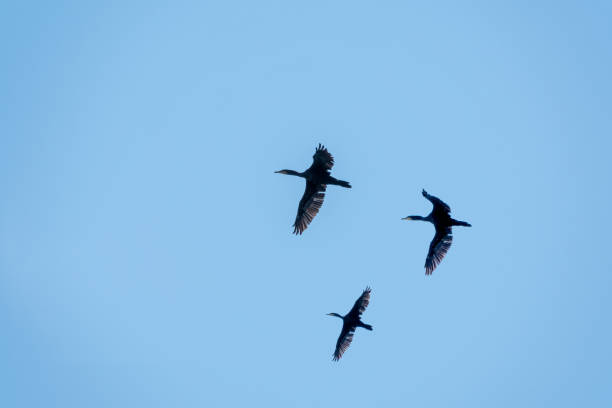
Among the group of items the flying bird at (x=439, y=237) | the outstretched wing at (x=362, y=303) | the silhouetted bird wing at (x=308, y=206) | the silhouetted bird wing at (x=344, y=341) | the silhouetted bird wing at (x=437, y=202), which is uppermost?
the silhouetted bird wing at (x=308, y=206)

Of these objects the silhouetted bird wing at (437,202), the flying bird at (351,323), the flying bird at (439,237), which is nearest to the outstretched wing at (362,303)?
the flying bird at (351,323)

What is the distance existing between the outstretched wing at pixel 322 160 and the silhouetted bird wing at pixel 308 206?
142 cm

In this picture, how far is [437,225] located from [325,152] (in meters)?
5.77

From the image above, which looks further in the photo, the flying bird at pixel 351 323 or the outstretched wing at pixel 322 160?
the flying bird at pixel 351 323

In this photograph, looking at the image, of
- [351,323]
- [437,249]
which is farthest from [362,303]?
[437,249]

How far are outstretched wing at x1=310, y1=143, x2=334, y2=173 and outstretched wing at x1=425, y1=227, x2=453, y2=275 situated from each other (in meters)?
5.51

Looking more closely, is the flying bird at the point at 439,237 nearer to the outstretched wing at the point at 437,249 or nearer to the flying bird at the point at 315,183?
the outstretched wing at the point at 437,249

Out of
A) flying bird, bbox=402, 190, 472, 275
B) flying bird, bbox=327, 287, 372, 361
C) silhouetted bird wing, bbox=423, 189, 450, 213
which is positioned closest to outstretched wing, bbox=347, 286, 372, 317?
flying bird, bbox=327, 287, 372, 361

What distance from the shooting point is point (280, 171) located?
32.9m

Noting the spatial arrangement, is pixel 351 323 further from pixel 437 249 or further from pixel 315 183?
pixel 315 183

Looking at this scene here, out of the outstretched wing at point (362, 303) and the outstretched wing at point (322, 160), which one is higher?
the outstretched wing at point (322, 160)

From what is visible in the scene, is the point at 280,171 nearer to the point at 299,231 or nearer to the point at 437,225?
the point at 299,231

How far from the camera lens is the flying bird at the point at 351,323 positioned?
35000 mm

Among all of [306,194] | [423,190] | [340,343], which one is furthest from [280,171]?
[340,343]
